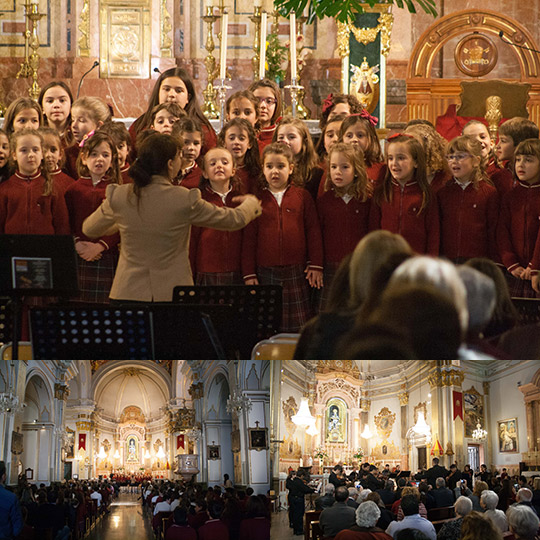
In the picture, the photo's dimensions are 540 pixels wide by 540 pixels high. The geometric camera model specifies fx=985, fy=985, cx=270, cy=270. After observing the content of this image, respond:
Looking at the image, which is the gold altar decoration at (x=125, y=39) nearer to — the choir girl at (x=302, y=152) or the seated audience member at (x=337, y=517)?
the choir girl at (x=302, y=152)

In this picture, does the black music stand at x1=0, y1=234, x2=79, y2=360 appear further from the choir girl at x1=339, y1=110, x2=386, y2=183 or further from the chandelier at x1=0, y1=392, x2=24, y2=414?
the choir girl at x1=339, y1=110, x2=386, y2=183

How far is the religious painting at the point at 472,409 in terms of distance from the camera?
23.1 ft

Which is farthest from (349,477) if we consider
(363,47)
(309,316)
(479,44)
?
(479,44)

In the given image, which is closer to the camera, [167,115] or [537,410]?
[537,410]

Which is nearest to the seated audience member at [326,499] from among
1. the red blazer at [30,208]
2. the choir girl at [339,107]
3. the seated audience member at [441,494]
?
the seated audience member at [441,494]

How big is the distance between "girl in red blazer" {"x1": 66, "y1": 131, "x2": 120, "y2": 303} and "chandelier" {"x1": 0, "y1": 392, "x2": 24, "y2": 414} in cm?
93

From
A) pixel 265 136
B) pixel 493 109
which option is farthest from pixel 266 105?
pixel 493 109

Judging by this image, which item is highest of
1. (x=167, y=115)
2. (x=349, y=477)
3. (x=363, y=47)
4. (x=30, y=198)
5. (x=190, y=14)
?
(x=190, y=14)

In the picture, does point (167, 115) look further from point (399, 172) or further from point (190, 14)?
point (190, 14)

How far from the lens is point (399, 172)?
7.12 m

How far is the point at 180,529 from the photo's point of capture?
6656 mm

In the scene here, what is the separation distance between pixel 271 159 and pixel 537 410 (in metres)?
2.60

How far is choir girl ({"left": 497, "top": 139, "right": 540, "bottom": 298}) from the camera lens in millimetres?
7188

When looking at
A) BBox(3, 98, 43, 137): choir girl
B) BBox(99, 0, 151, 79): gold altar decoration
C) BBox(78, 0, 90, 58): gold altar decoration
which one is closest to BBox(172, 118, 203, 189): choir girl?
BBox(3, 98, 43, 137): choir girl
